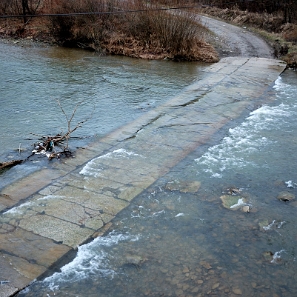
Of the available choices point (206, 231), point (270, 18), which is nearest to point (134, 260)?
point (206, 231)

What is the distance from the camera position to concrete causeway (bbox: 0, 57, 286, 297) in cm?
501

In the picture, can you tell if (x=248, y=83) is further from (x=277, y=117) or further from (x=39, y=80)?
(x=39, y=80)

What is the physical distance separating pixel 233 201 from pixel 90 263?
7.81 ft

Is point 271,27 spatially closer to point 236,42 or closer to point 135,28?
point 236,42

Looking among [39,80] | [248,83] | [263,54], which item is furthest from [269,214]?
[263,54]

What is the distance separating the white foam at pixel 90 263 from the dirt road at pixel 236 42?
1228 cm

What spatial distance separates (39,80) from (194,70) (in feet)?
16.9

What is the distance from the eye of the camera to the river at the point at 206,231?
459cm

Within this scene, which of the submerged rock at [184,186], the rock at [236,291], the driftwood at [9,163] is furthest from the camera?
the driftwood at [9,163]

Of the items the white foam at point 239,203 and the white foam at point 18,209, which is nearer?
the white foam at point 18,209

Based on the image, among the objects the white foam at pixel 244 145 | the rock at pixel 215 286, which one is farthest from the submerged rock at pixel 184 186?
the rock at pixel 215 286

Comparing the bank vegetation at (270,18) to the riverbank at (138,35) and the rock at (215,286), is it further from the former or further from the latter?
the rock at (215,286)

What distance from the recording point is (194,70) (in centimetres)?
1434

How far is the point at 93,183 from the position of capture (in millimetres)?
6539
